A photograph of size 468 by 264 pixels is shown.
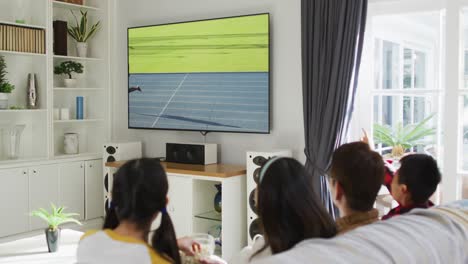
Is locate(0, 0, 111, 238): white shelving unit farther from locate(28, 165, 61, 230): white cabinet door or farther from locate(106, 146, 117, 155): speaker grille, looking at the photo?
locate(106, 146, 117, 155): speaker grille

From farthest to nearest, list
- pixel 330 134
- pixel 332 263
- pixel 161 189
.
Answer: pixel 330 134, pixel 161 189, pixel 332 263

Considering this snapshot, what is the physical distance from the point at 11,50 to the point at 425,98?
141 inches

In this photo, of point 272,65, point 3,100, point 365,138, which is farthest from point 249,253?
point 3,100

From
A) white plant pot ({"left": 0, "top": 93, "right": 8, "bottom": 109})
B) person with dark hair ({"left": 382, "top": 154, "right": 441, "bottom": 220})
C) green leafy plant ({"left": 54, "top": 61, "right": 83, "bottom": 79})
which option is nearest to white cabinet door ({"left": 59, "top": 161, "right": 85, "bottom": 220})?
white plant pot ({"left": 0, "top": 93, "right": 8, "bottom": 109})

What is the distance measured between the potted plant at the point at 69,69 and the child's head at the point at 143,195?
13.7ft

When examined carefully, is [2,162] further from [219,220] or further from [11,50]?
[219,220]

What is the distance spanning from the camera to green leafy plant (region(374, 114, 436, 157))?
435 centimetres

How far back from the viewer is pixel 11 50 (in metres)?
5.31

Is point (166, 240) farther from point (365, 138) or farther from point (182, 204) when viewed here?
point (182, 204)

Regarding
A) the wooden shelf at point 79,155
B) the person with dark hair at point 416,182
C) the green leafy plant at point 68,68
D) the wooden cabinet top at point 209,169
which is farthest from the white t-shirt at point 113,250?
the green leafy plant at point 68,68

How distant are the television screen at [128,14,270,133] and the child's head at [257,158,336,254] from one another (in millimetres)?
3296

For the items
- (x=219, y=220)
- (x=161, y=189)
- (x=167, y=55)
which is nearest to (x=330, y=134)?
(x=219, y=220)

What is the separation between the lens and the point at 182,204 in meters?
4.98

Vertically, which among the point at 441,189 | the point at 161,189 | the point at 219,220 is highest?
the point at 161,189
